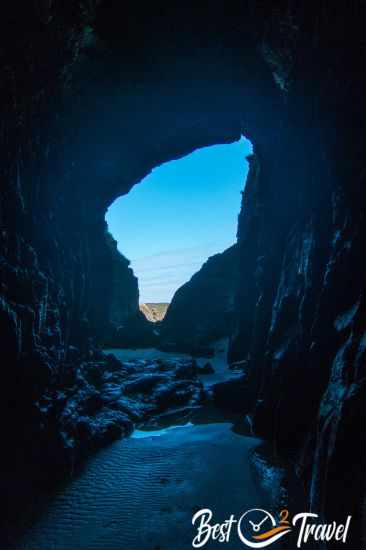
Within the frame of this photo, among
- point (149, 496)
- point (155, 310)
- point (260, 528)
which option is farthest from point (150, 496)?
point (155, 310)

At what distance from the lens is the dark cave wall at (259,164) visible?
680 centimetres

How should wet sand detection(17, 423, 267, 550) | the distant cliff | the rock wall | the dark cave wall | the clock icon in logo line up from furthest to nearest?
the distant cliff, the rock wall, the dark cave wall, wet sand detection(17, 423, 267, 550), the clock icon in logo

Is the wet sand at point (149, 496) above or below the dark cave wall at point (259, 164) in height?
below

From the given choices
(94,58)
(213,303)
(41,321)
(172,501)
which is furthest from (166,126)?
(213,303)

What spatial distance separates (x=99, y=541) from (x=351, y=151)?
9.46 m

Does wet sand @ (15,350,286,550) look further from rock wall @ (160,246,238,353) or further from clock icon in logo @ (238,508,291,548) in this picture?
rock wall @ (160,246,238,353)

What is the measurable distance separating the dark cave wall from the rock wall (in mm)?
25031

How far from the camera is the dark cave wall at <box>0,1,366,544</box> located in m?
6.80

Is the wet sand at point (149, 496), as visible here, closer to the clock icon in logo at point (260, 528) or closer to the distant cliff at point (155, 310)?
the clock icon in logo at point (260, 528)

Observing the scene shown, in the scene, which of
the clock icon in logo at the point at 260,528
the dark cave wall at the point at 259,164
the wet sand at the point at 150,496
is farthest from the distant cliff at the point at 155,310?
the clock icon in logo at the point at 260,528

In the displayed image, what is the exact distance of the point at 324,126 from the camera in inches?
355

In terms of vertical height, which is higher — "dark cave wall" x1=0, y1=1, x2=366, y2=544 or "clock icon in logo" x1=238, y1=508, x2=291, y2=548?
"dark cave wall" x1=0, y1=1, x2=366, y2=544

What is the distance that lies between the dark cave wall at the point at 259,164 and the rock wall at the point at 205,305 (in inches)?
985

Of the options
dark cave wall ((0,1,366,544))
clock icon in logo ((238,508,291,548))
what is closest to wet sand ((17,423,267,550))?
clock icon in logo ((238,508,291,548))
